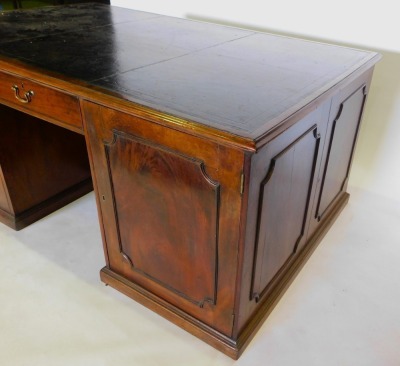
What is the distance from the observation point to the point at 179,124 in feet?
2.98

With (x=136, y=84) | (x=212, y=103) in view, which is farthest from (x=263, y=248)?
(x=136, y=84)

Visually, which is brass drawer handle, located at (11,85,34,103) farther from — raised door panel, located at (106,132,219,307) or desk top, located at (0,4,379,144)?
raised door panel, located at (106,132,219,307)

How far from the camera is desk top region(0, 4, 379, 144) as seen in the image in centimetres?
97

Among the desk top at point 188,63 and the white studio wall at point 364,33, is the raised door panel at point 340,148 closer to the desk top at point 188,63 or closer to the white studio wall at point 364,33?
the desk top at point 188,63

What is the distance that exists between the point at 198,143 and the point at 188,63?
443 mm

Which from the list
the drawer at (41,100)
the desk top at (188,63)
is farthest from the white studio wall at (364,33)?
the drawer at (41,100)

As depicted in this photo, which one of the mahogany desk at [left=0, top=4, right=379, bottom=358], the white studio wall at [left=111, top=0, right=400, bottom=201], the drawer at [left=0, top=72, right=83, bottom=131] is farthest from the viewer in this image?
the white studio wall at [left=111, top=0, right=400, bottom=201]

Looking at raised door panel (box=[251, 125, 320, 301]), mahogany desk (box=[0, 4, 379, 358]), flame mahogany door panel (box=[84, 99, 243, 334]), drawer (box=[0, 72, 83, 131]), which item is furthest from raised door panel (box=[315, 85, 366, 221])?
drawer (box=[0, 72, 83, 131])

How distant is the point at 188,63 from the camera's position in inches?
49.7

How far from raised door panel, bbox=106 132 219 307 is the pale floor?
0.64ft

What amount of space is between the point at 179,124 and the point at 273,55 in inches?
24.8

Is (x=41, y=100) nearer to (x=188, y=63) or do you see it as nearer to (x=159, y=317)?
(x=188, y=63)

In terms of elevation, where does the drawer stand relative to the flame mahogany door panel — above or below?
above

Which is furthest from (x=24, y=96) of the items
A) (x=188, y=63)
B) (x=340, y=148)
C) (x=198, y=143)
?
(x=340, y=148)
